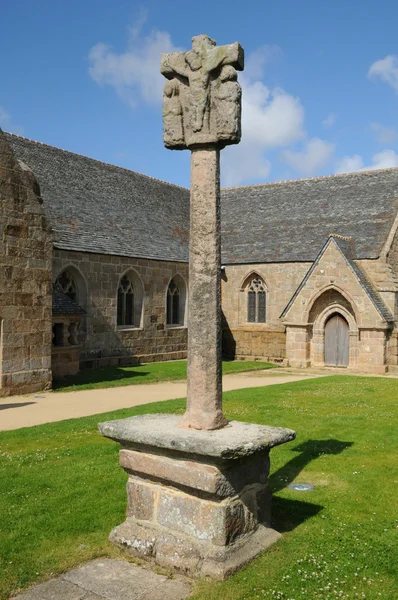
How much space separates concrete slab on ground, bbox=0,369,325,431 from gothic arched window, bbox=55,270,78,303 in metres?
5.35

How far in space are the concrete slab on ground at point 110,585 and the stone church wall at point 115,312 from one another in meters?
15.5

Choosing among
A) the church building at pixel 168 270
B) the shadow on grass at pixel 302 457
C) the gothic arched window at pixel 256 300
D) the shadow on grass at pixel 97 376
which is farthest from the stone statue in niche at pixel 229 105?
the gothic arched window at pixel 256 300

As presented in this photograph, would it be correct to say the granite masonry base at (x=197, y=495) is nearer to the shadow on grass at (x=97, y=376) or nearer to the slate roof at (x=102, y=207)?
the shadow on grass at (x=97, y=376)

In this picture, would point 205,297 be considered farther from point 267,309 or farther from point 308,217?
point 308,217

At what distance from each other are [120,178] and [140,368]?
9.47 m

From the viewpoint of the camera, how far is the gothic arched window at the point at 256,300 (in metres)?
26.7

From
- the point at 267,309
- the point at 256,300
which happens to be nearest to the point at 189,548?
the point at 267,309

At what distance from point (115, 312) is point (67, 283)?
2.32 m

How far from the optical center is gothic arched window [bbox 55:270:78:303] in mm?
20250

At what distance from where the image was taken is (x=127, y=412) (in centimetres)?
1163

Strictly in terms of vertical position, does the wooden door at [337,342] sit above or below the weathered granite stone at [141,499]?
above

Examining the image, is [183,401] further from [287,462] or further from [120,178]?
[120,178]

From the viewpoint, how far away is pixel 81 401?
45.3 feet

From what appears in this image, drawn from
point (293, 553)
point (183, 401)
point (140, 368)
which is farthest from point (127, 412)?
point (140, 368)
